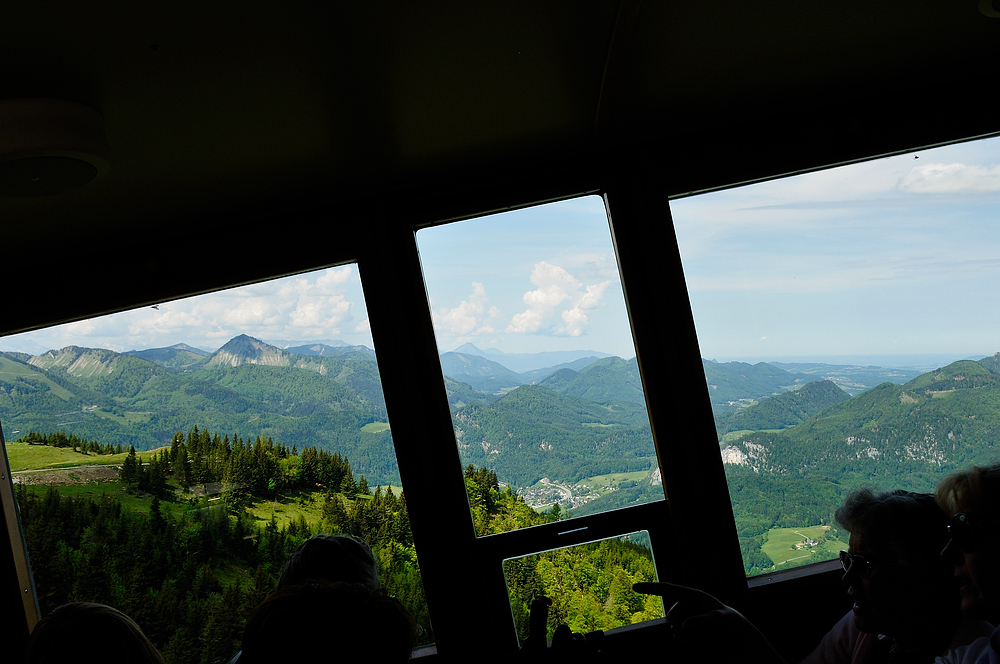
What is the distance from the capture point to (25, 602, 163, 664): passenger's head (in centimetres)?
152

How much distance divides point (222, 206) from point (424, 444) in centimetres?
135

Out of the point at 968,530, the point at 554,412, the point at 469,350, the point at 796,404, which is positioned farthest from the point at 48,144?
the point at 796,404

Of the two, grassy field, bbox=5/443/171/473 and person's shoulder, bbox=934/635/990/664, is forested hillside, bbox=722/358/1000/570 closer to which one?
person's shoulder, bbox=934/635/990/664

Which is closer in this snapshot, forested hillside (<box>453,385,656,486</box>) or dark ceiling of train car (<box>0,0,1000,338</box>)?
dark ceiling of train car (<box>0,0,1000,338</box>)

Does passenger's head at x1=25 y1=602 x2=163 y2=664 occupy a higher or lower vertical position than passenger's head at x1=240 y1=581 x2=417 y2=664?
lower

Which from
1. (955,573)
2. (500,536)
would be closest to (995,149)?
(955,573)

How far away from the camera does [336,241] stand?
2908 mm

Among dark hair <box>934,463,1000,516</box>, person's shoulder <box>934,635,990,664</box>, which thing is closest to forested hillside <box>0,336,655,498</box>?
dark hair <box>934,463,1000,516</box>

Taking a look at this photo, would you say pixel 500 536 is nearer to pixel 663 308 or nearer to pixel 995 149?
pixel 663 308

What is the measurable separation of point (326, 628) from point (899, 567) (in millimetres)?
1558

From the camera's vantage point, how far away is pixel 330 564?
87.1 inches

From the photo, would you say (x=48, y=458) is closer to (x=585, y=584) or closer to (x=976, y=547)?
(x=585, y=584)

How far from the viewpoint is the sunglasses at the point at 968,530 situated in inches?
57.4

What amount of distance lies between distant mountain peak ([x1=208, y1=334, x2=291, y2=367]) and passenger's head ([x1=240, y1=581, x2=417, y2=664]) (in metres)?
2.31
